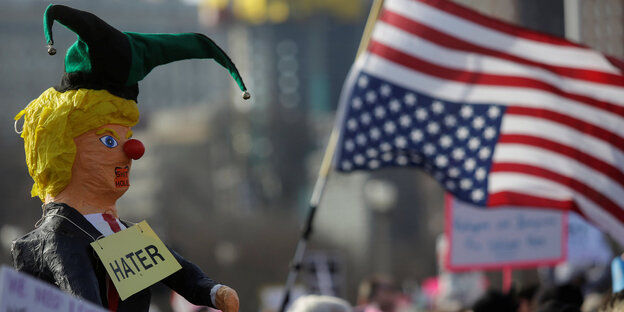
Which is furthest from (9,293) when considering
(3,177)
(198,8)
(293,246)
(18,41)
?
(198,8)

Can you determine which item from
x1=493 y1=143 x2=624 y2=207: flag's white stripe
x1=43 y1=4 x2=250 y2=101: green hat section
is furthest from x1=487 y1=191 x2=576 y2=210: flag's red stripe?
x1=43 y1=4 x2=250 y2=101: green hat section

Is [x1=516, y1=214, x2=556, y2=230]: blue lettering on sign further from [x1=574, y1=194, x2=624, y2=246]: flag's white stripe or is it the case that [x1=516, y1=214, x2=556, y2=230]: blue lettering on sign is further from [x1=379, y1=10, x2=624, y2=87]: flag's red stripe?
[x1=379, y1=10, x2=624, y2=87]: flag's red stripe

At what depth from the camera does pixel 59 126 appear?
2869 mm

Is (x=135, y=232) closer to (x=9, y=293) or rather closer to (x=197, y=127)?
(x=9, y=293)

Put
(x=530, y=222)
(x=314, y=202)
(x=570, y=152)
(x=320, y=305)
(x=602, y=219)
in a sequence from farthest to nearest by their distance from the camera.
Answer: (x=530, y=222), (x=570, y=152), (x=602, y=219), (x=314, y=202), (x=320, y=305)

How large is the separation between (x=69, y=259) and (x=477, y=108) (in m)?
3.46

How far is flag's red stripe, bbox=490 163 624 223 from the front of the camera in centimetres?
554

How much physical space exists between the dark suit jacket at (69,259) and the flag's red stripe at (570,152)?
10.5 ft

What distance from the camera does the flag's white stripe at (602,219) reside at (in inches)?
217

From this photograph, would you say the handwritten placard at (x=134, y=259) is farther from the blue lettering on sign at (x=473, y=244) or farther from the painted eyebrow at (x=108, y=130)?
the blue lettering on sign at (x=473, y=244)

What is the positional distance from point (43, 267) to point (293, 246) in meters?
24.2

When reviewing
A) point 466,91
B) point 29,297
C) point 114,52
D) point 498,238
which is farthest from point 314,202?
point 29,297

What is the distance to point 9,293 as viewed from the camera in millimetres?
1917

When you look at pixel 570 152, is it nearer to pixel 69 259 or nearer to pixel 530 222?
pixel 530 222
